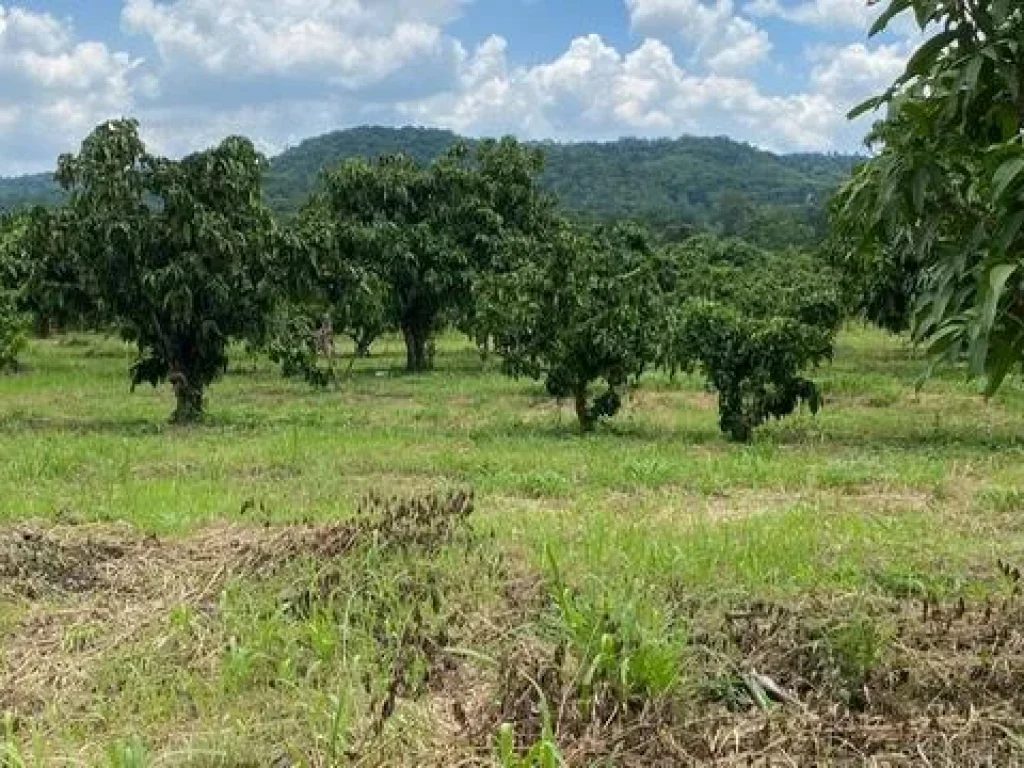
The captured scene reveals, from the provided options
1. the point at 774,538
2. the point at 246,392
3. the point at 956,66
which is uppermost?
the point at 956,66

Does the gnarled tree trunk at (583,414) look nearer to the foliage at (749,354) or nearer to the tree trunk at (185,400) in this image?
the foliage at (749,354)

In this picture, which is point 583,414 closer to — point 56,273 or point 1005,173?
point 56,273

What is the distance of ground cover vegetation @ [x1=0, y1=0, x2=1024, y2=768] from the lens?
3.94 metres

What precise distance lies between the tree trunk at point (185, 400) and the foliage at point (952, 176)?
15.4 m

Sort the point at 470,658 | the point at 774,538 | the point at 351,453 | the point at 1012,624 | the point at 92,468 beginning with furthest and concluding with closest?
the point at 351,453, the point at 92,468, the point at 774,538, the point at 1012,624, the point at 470,658

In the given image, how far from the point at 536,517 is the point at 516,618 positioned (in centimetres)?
364

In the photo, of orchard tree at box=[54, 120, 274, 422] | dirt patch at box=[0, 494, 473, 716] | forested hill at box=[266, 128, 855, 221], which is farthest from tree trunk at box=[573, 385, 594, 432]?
forested hill at box=[266, 128, 855, 221]

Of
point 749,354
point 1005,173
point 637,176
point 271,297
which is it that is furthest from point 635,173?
point 1005,173

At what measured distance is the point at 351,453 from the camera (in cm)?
1353

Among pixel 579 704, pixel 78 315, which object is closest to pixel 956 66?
pixel 579 704

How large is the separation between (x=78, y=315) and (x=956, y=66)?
1699 centimetres

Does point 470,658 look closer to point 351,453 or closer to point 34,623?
point 34,623

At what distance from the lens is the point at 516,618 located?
5008 mm

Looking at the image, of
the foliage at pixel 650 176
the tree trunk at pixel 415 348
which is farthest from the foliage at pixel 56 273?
the foliage at pixel 650 176
